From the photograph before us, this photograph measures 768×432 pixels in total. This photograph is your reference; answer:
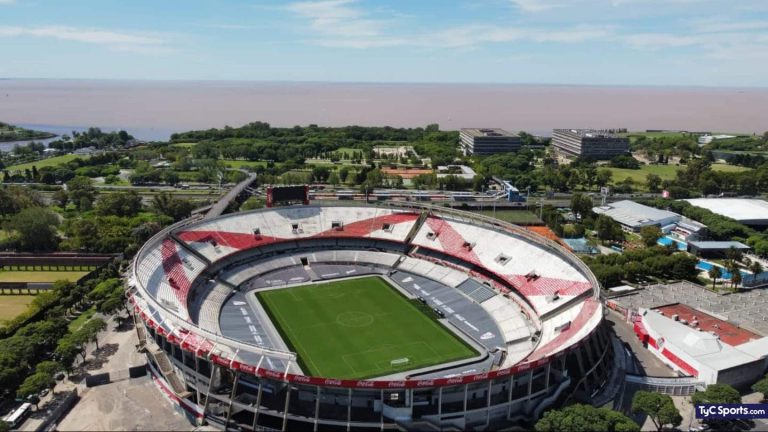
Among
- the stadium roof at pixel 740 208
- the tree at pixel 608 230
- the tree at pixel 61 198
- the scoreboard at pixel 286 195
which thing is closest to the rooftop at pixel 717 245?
the tree at pixel 608 230

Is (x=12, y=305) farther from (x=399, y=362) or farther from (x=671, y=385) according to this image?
(x=671, y=385)

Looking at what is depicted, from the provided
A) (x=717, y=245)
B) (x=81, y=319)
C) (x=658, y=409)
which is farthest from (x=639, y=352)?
(x=81, y=319)

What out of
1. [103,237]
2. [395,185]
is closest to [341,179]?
[395,185]

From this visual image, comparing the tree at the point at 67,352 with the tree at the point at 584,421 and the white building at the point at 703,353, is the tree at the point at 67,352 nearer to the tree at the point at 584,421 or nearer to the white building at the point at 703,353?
the tree at the point at 584,421

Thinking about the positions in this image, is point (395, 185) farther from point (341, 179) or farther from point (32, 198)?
point (32, 198)

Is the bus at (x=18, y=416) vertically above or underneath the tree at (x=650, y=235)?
underneath

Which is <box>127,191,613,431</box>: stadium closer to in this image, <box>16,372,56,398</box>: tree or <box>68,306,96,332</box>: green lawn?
<box>16,372,56,398</box>: tree
